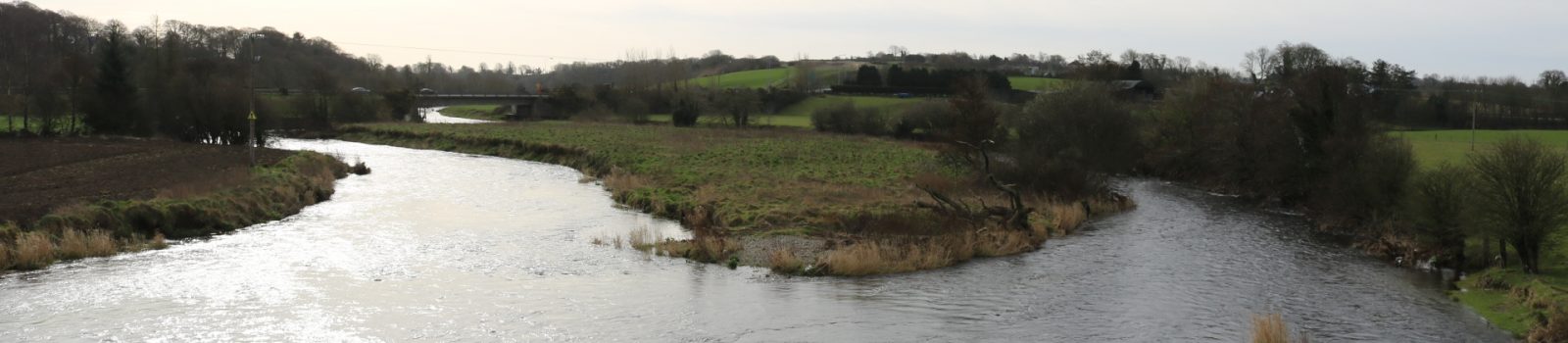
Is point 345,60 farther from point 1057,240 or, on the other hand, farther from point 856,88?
point 1057,240

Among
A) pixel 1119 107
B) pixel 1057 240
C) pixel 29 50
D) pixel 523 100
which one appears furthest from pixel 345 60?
pixel 1057 240

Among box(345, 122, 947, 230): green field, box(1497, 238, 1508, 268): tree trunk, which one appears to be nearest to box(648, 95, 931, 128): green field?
box(345, 122, 947, 230): green field

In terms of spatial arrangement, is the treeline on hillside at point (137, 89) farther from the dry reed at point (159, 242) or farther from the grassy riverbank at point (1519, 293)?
the grassy riverbank at point (1519, 293)

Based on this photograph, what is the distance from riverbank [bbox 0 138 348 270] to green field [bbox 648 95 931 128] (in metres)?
54.7

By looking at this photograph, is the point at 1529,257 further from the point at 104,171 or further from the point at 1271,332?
the point at 104,171

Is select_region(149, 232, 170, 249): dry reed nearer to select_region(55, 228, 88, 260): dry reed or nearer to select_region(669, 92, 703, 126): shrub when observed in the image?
select_region(55, 228, 88, 260): dry reed

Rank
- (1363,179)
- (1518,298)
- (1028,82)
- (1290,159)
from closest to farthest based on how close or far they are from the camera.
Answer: (1518,298) → (1363,179) → (1290,159) → (1028,82)

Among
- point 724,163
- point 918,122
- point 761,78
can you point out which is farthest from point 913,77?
point 724,163

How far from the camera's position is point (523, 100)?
127750 mm

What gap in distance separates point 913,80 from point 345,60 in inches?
3794

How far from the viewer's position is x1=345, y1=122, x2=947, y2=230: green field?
120 feet

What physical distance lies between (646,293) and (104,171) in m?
28.2

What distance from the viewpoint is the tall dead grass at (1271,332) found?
59.5 ft

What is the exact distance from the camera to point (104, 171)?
4056 cm
